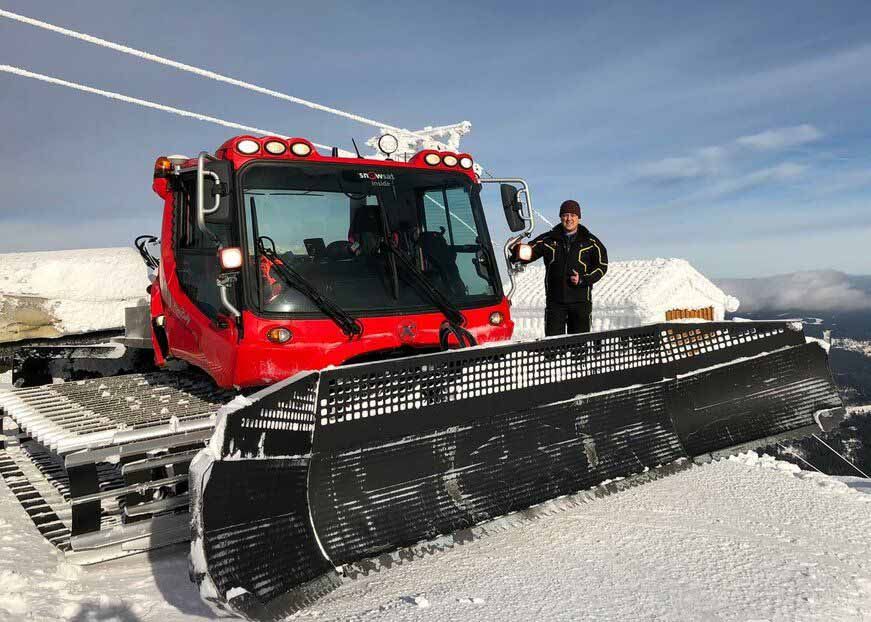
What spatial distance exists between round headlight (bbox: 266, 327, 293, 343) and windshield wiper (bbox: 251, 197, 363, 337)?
0.85 feet

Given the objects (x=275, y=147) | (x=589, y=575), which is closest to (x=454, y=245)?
(x=275, y=147)

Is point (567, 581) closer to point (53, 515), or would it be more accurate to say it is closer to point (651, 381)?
point (651, 381)

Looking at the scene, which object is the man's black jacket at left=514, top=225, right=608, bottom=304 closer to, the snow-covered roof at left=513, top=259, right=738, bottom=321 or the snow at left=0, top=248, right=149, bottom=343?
the snow at left=0, top=248, right=149, bottom=343

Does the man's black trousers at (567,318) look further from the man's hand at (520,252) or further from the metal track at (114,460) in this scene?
the metal track at (114,460)

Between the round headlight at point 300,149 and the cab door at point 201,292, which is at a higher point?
the round headlight at point 300,149

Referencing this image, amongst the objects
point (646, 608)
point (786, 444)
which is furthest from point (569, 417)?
point (786, 444)

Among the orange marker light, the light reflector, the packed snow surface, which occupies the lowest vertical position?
the packed snow surface

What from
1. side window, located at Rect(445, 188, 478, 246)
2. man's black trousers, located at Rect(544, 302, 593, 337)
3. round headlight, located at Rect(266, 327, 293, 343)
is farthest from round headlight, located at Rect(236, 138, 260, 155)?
man's black trousers, located at Rect(544, 302, 593, 337)

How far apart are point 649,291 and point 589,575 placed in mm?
17345

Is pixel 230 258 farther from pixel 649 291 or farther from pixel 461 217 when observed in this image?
pixel 649 291

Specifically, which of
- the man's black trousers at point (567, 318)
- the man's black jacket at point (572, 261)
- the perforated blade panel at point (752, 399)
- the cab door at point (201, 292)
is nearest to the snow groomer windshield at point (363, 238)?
the cab door at point (201, 292)

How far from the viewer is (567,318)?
6.21m

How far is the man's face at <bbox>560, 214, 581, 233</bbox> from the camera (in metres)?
6.08

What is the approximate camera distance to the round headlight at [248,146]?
4.18m
